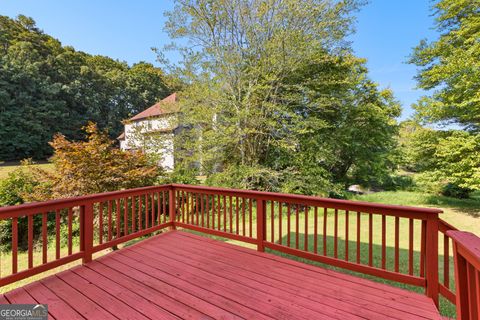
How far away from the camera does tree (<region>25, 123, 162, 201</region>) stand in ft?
15.6

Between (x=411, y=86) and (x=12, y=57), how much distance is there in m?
31.6

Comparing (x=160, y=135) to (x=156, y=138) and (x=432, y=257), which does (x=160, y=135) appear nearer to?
(x=156, y=138)

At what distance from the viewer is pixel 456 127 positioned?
799cm

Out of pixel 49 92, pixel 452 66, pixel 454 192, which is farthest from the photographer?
pixel 49 92

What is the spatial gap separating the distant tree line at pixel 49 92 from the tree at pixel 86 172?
13273mm

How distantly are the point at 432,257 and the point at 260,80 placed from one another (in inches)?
245

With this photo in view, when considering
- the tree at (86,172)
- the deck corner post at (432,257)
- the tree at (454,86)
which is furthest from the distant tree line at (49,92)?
the deck corner post at (432,257)

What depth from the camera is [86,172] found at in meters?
4.79

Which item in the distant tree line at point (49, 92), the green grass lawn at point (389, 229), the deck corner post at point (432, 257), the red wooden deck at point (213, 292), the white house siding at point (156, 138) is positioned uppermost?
the distant tree line at point (49, 92)

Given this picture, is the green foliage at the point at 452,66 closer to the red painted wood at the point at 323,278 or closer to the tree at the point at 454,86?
the tree at the point at 454,86

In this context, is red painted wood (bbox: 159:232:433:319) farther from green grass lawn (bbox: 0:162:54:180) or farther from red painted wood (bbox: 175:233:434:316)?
green grass lawn (bbox: 0:162:54:180)

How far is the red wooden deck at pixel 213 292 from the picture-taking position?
183 centimetres

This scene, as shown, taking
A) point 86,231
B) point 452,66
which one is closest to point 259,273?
point 86,231

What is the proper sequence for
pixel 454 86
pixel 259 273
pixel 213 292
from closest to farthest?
1. pixel 213 292
2. pixel 259 273
3. pixel 454 86
